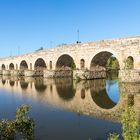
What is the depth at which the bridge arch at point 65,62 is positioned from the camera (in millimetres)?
47612

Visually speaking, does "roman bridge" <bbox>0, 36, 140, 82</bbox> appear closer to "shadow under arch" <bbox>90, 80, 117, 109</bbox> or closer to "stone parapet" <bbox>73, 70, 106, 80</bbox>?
"stone parapet" <bbox>73, 70, 106, 80</bbox>

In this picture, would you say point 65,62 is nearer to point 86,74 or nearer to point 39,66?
point 39,66

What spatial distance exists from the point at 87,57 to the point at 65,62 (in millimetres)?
11235

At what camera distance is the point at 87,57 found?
39688mm

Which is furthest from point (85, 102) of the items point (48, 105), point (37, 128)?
point (37, 128)

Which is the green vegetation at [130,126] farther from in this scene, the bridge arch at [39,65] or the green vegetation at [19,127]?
the bridge arch at [39,65]

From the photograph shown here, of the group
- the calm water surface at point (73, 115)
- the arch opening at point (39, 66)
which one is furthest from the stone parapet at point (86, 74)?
the arch opening at point (39, 66)

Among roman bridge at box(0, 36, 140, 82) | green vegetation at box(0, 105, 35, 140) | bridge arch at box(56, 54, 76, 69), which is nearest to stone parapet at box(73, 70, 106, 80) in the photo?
roman bridge at box(0, 36, 140, 82)

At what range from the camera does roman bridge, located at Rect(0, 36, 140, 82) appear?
3119 centimetres

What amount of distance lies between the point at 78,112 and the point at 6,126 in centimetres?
933

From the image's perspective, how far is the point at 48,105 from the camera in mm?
21422

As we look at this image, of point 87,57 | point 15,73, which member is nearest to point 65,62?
point 87,57

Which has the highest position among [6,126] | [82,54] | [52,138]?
[82,54]

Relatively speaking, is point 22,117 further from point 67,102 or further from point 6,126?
point 67,102
